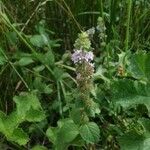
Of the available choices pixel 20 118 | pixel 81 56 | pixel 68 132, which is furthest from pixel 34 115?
pixel 81 56

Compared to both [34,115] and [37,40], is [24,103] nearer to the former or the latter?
[34,115]

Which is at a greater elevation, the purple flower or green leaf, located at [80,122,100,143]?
the purple flower

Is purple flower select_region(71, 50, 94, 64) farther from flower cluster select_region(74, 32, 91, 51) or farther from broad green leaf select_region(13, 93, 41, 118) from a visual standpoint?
broad green leaf select_region(13, 93, 41, 118)

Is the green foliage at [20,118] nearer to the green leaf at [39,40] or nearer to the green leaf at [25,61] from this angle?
the green leaf at [25,61]

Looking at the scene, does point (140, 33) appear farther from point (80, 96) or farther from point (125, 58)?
point (80, 96)

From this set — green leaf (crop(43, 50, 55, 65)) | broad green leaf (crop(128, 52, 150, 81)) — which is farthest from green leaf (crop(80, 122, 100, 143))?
green leaf (crop(43, 50, 55, 65))

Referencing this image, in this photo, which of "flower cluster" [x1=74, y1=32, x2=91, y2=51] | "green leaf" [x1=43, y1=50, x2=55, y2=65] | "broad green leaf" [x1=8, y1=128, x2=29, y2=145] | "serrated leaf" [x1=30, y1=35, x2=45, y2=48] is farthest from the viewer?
"serrated leaf" [x1=30, y1=35, x2=45, y2=48]

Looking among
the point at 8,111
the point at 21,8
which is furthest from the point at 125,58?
the point at 21,8
